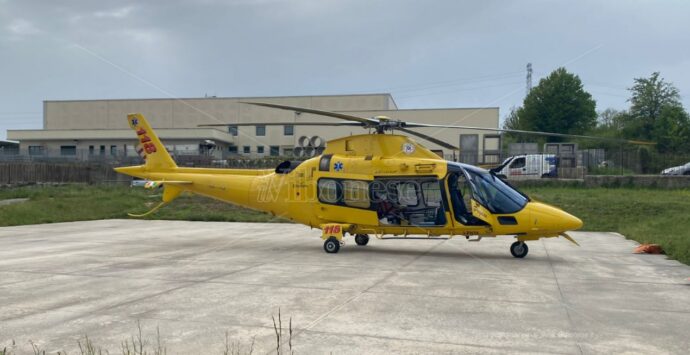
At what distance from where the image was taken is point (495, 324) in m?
5.79

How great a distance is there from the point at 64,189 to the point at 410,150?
2114 centimetres

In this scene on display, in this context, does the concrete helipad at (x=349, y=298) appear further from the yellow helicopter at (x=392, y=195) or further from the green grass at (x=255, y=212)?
the green grass at (x=255, y=212)

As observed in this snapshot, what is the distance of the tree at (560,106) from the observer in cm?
6556

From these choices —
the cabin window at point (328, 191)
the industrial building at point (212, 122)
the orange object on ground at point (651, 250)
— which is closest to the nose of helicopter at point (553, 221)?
the orange object on ground at point (651, 250)

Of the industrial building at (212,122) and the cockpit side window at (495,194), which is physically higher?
the industrial building at (212,122)

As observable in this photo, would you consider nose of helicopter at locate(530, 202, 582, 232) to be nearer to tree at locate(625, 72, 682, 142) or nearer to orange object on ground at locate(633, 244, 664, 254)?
orange object on ground at locate(633, 244, 664, 254)

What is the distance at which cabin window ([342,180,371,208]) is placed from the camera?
1184 centimetres

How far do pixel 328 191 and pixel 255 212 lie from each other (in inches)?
436

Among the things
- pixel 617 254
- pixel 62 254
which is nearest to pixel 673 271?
pixel 617 254

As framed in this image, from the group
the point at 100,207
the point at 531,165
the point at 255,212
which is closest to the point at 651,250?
the point at 255,212

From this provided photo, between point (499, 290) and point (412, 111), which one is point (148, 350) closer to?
point (499, 290)

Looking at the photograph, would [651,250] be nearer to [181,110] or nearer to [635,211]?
[635,211]

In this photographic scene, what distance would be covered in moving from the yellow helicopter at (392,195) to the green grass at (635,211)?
3.43 metres

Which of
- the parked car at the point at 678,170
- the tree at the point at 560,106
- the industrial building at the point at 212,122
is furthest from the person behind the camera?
the tree at the point at 560,106
